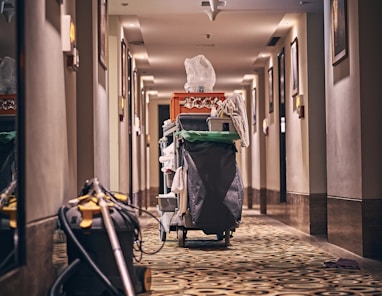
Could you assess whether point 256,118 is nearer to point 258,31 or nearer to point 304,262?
point 258,31

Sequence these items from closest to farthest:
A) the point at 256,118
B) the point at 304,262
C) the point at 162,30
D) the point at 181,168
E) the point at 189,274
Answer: the point at 189,274, the point at 304,262, the point at 181,168, the point at 162,30, the point at 256,118

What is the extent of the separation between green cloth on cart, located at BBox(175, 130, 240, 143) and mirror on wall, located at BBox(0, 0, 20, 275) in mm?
4064

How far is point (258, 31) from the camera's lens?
1105 cm

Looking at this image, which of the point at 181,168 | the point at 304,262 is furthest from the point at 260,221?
the point at 304,262

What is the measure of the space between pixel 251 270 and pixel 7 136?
2948 millimetres

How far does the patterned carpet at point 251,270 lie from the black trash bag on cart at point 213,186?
1.06ft

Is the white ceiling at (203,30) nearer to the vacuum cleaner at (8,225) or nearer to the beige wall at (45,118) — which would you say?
the beige wall at (45,118)

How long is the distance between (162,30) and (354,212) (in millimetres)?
5321

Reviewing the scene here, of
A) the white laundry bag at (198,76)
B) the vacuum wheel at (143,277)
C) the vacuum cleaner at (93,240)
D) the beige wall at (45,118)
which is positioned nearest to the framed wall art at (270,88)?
the white laundry bag at (198,76)

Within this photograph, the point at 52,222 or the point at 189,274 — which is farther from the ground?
the point at 52,222

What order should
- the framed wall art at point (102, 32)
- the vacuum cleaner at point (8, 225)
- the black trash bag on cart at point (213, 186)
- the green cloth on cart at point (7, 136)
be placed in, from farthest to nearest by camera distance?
the black trash bag on cart at point (213, 186) → the framed wall art at point (102, 32) → the green cloth on cart at point (7, 136) → the vacuum cleaner at point (8, 225)

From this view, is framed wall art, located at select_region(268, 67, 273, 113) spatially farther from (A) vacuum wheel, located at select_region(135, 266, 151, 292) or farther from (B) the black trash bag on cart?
(A) vacuum wheel, located at select_region(135, 266, 151, 292)

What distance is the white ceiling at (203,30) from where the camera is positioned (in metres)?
9.07

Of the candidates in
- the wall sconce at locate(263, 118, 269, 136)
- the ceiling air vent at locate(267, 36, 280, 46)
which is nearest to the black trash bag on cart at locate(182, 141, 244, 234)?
the ceiling air vent at locate(267, 36, 280, 46)
